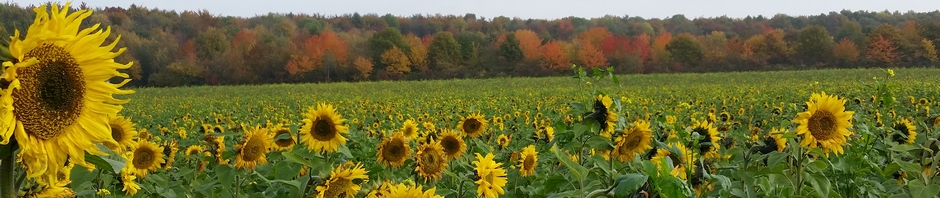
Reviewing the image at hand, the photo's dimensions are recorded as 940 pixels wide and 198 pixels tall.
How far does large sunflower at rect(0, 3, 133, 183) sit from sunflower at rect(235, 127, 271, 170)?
1669mm

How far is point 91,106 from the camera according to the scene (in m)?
1.07

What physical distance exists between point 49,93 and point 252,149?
186cm

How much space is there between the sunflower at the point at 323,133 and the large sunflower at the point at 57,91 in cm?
169

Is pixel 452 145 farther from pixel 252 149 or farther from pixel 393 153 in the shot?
pixel 252 149

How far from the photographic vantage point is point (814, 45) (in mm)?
52656

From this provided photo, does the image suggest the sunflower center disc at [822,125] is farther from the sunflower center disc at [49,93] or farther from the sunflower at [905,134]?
the sunflower center disc at [49,93]

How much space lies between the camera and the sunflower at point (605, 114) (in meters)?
2.57

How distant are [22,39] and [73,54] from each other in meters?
0.08

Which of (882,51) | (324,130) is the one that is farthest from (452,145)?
(882,51)

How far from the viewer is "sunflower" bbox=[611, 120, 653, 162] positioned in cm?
281

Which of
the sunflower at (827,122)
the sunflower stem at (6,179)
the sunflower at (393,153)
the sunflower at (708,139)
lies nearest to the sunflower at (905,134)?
the sunflower at (708,139)

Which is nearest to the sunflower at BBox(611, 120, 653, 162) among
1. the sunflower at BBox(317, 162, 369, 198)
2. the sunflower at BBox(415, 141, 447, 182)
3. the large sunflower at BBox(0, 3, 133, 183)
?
the sunflower at BBox(415, 141, 447, 182)

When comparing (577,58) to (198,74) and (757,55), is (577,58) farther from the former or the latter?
(198,74)

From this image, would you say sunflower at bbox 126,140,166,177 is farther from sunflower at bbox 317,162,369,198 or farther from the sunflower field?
sunflower at bbox 317,162,369,198
